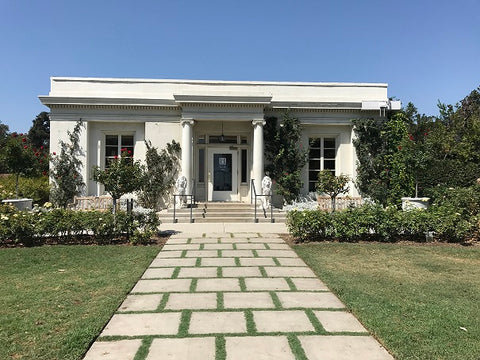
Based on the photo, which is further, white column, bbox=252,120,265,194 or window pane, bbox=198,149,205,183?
window pane, bbox=198,149,205,183

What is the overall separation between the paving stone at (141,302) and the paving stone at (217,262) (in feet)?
5.44

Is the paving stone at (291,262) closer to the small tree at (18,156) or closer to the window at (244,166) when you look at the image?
the window at (244,166)

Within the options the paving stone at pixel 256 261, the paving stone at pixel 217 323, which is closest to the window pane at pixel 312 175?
the paving stone at pixel 256 261

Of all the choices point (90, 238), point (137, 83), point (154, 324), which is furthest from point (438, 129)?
point (154, 324)

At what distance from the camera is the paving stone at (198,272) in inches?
201

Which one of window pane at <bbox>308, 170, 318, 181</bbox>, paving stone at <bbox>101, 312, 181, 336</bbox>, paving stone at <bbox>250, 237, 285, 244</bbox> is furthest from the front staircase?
paving stone at <bbox>101, 312, 181, 336</bbox>

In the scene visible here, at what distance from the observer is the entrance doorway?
45.6 ft

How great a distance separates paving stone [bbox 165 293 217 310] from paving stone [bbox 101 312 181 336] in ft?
0.74

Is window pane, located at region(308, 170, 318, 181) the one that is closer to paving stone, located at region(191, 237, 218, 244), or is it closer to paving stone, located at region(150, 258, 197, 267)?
paving stone, located at region(191, 237, 218, 244)

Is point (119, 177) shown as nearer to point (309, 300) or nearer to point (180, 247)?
point (180, 247)

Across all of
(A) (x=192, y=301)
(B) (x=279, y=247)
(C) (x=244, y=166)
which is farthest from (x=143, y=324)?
(C) (x=244, y=166)

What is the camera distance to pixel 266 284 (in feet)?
15.4

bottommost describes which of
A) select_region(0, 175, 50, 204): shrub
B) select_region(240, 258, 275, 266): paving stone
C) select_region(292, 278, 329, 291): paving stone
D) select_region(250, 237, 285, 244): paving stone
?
select_region(292, 278, 329, 291): paving stone

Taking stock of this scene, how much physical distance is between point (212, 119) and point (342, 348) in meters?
10.8
